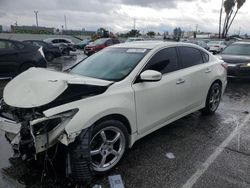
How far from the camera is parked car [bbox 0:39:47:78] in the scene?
28.3 feet

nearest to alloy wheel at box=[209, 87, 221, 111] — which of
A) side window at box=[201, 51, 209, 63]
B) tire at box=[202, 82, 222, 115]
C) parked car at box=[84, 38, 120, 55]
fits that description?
tire at box=[202, 82, 222, 115]

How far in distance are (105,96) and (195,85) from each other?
2.20 m

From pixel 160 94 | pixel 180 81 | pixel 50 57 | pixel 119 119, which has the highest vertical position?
pixel 180 81

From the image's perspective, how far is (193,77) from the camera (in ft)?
15.1

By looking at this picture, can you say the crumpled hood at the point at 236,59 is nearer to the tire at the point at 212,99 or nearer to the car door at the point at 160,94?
the tire at the point at 212,99

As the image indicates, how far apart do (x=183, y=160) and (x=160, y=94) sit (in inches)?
40.0

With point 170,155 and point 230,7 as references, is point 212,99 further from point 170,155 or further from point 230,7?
point 230,7

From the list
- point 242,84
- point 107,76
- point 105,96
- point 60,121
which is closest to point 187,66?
point 107,76

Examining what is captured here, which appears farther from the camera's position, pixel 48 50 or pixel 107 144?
pixel 48 50

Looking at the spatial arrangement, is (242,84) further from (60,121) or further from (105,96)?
(60,121)

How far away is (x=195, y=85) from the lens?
4.67 meters

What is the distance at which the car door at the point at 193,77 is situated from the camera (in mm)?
4453

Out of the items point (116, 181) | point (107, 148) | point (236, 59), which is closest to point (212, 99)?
point (107, 148)

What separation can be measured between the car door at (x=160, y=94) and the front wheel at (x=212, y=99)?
1.30m
